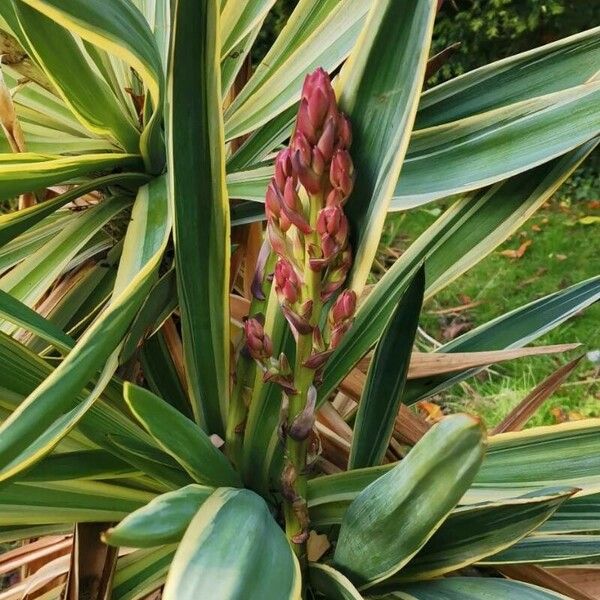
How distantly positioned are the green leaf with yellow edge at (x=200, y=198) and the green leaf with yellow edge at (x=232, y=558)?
14 cm

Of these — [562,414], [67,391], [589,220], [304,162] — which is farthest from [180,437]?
[589,220]

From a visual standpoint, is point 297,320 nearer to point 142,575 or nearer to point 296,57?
point 142,575

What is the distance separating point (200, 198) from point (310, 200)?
123 mm

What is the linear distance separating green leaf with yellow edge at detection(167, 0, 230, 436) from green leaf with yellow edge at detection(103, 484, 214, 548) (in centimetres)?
15

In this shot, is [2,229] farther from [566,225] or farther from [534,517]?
[566,225]

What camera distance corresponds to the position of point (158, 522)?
354 mm

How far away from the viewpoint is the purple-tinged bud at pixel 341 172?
0.40 m

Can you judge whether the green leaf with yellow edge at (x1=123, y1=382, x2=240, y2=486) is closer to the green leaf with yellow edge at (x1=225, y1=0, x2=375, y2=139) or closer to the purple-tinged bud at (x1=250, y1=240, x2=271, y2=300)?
the purple-tinged bud at (x1=250, y1=240, x2=271, y2=300)

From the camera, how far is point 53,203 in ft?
1.91

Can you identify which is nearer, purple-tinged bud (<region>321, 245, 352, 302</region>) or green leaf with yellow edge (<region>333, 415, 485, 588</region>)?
green leaf with yellow edge (<region>333, 415, 485, 588</region>)

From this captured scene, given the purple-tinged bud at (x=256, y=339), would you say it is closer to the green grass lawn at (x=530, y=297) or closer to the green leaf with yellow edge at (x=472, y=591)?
the green leaf with yellow edge at (x=472, y=591)

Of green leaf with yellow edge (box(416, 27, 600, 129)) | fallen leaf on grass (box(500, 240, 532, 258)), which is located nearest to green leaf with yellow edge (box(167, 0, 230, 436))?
green leaf with yellow edge (box(416, 27, 600, 129))

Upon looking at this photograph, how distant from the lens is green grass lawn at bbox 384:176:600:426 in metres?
1.68

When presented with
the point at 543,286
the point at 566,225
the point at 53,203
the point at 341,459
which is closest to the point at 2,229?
the point at 53,203
